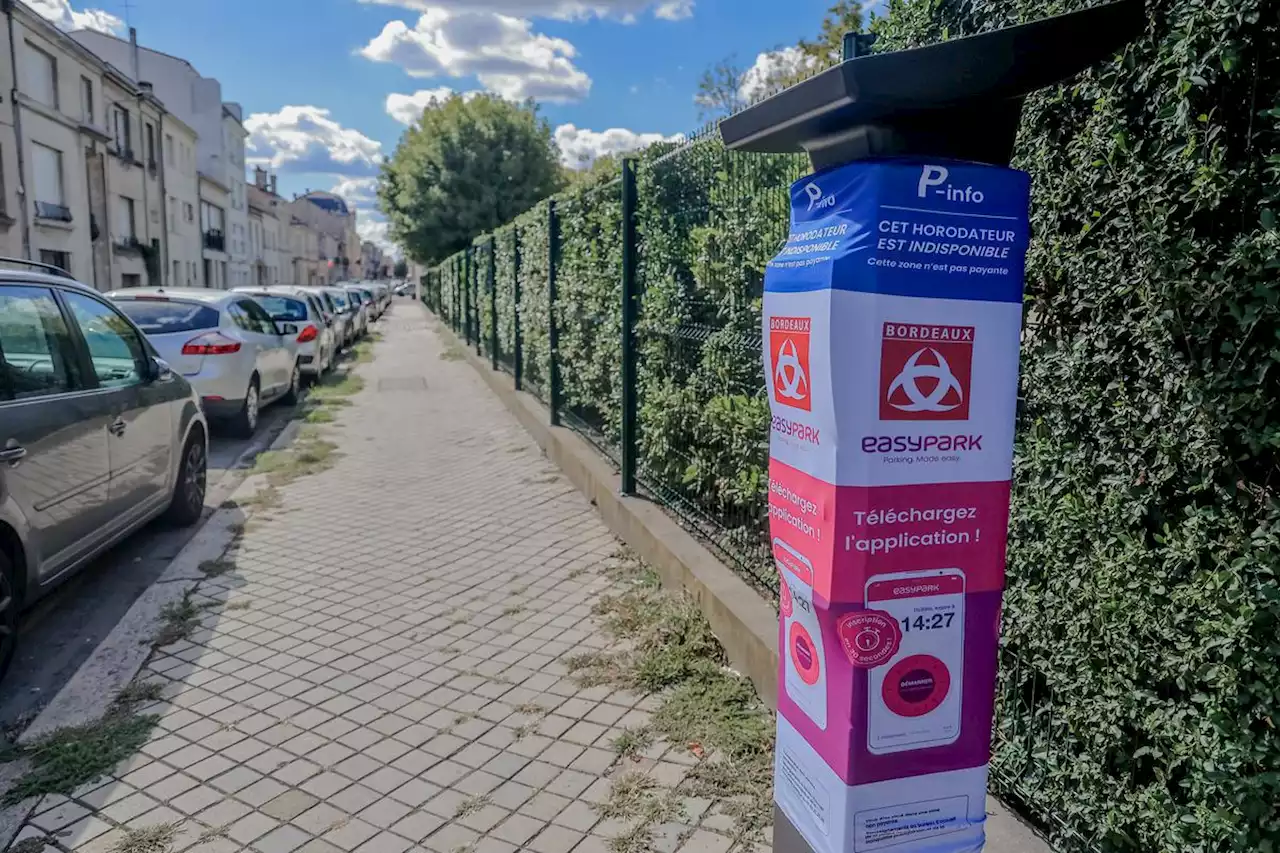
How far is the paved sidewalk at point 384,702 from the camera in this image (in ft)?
10.4

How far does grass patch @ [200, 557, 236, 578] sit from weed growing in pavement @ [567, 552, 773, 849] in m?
2.50

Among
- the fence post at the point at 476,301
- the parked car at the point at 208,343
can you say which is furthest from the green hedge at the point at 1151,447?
the fence post at the point at 476,301

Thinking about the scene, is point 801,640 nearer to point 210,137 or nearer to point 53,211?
point 53,211

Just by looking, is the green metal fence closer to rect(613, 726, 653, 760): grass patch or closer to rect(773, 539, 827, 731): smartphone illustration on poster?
rect(773, 539, 827, 731): smartphone illustration on poster

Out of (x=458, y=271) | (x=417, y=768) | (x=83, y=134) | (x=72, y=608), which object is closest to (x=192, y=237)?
(x=83, y=134)

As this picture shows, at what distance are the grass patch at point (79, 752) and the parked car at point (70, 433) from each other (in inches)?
26.6

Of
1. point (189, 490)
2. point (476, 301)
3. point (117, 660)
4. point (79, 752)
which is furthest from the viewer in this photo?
point (476, 301)

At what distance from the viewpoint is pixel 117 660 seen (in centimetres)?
448

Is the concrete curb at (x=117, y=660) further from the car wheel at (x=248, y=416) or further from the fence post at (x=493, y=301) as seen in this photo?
the fence post at (x=493, y=301)

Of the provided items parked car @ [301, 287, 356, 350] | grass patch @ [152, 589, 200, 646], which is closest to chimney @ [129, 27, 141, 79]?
parked car @ [301, 287, 356, 350]

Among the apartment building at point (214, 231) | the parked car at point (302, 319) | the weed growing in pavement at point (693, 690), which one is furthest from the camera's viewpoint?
the apartment building at point (214, 231)

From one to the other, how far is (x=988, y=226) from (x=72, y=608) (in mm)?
5308

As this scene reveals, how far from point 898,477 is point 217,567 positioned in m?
5.14

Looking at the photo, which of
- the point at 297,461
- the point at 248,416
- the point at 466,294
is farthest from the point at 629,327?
the point at 466,294
